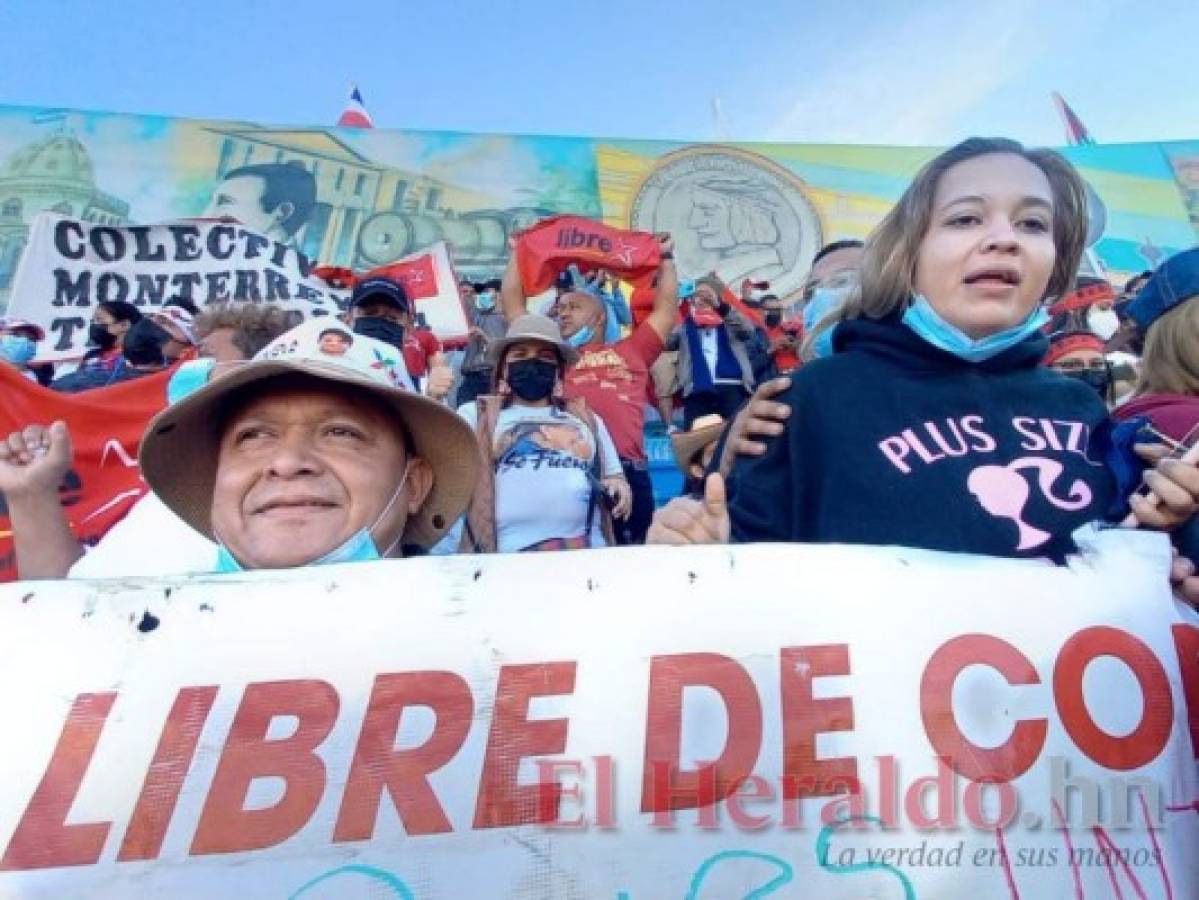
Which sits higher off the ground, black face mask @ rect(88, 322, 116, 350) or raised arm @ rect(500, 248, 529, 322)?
raised arm @ rect(500, 248, 529, 322)

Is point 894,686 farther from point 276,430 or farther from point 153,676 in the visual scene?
point 276,430

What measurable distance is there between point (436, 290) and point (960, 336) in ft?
19.4

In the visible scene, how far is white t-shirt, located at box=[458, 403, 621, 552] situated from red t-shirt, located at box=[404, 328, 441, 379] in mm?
1246

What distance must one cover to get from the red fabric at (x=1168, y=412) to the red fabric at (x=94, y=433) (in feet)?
8.78

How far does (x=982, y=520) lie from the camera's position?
4.99 feet

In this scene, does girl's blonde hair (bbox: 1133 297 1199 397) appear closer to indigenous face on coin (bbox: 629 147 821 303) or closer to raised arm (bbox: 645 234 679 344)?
raised arm (bbox: 645 234 679 344)

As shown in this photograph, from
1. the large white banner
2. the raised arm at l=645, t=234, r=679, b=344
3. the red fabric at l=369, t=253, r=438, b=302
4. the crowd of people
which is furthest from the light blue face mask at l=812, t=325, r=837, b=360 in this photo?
the red fabric at l=369, t=253, r=438, b=302

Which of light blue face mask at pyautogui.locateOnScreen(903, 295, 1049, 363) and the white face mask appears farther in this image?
the white face mask

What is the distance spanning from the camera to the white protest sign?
6297 millimetres

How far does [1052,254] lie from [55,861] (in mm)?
1883

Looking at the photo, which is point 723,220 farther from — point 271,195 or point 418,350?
point 418,350

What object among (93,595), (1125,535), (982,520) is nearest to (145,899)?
(93,595)

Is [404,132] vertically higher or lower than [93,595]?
higher

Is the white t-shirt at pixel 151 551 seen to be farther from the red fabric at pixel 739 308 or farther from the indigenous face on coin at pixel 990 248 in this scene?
the red fabric at pixel 739 308
